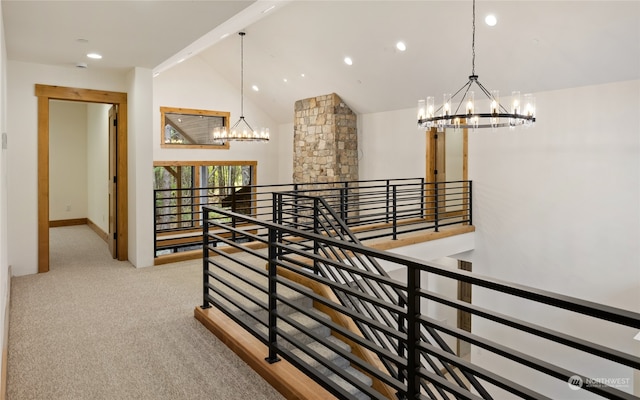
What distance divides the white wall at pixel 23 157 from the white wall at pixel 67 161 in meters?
4.16

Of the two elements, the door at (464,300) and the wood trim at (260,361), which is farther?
the door at (464,300)

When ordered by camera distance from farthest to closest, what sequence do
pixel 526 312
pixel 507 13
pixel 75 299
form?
1. pixel 526 312
2. pixel 507 13
3. pixel 75 299

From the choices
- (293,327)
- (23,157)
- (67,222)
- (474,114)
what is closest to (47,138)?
(23,157)

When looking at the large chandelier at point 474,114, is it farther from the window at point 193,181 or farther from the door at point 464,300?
the window at point 193,181

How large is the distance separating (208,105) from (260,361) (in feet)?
27.8

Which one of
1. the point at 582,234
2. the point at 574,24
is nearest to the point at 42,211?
the point at 574,24

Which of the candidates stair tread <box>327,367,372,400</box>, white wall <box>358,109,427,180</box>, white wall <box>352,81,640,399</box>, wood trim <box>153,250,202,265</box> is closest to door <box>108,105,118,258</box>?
wood trim <box>153,250,202,265</box>

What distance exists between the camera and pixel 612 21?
4781mm

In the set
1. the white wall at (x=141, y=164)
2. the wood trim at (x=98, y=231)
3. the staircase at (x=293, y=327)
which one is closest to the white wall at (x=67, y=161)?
the wood trim at (x=98, y=231)

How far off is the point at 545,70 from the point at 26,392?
21.5 ft

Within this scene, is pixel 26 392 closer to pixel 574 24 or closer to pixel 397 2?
pixel 397 2

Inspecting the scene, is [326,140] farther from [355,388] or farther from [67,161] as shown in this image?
[355,388]

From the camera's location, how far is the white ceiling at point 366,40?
377 centimetres

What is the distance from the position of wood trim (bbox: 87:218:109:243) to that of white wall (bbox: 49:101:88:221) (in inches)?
18.3
